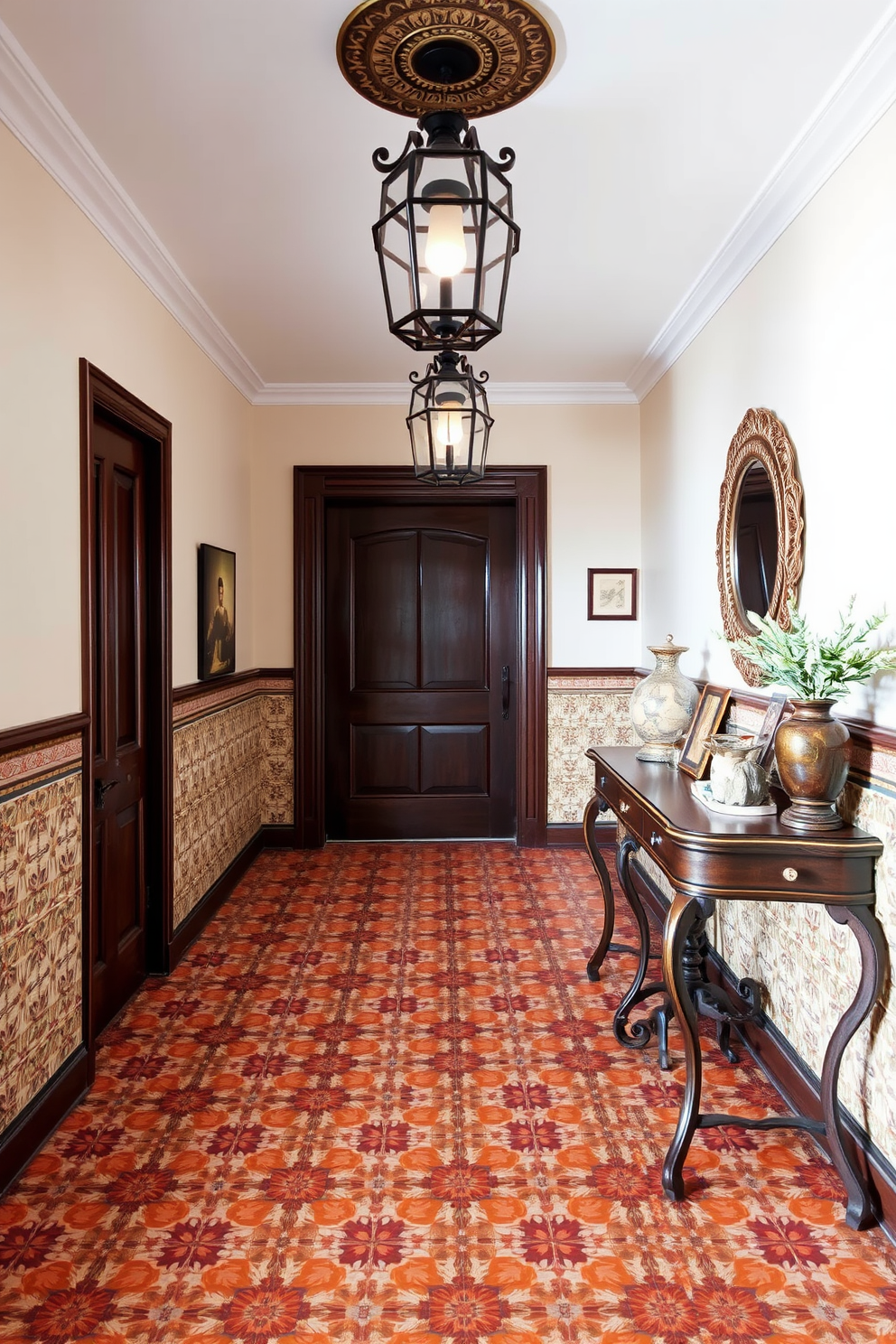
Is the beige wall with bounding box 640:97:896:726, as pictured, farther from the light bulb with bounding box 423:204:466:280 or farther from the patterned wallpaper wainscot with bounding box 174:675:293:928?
the patterned wallpaper wainscot with bounding box 174:675:293:928

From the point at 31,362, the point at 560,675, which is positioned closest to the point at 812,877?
the point at 31,362

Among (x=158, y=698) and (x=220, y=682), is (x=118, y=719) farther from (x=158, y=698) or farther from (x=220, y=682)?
(x=220, y=682)

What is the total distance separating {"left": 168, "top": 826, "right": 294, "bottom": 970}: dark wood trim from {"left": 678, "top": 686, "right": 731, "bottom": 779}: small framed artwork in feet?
7.07

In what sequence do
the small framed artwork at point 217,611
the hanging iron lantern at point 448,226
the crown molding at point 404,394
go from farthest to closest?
the crown molding at point 404,394 → the small framed artwork at point 217,611 → the hanging iron lantern at point 448,226

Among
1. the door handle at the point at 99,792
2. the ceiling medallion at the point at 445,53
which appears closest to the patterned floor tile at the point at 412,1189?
the door handle at the point at 99,792

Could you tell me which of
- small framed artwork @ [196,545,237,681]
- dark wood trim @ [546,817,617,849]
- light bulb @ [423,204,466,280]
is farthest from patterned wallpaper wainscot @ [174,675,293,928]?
light bulb @ [423,204,466,280]

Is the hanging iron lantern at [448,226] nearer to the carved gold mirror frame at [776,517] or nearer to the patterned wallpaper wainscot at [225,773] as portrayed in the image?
the carved gold mirror frame at [776,517]

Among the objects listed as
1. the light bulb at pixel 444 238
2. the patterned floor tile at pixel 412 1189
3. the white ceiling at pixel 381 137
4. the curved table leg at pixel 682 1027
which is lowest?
the patterned floor tile at pixel 412 1189

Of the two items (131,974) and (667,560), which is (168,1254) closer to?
(131,974)

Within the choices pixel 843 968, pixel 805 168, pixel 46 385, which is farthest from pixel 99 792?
pixel 805 168

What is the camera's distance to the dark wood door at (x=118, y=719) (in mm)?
3047

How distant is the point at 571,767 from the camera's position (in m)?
5.38

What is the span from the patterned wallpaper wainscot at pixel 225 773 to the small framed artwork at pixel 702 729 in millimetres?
2070

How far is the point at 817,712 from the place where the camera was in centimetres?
218
